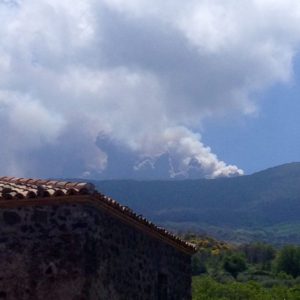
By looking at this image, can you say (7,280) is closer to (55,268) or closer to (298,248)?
(55,268)

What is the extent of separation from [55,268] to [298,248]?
50930mm

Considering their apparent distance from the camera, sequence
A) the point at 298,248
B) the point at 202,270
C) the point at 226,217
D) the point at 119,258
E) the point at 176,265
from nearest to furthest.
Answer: the point at 119,258
the point at 176,265
the point at 202,270
the point at 298,248
the point at 226,217

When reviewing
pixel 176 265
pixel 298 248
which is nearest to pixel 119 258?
pixel 176 265

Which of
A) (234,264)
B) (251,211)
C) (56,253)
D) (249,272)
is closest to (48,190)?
(56,253)

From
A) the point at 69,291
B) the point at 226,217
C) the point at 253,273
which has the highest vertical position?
the point at 226,217

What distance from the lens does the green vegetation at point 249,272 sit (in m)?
39.3

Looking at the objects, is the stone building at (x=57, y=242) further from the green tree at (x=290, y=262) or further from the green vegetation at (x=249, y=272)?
the green tree at (x=290, y=262)

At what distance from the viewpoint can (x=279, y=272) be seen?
56344mm

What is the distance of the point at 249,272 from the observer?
54438 mm

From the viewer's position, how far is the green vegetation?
39.3 meters

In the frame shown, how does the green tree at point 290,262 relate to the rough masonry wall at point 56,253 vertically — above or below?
above

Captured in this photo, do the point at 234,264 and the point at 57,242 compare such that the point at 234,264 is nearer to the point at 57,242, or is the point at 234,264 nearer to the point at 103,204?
the point at 103,204

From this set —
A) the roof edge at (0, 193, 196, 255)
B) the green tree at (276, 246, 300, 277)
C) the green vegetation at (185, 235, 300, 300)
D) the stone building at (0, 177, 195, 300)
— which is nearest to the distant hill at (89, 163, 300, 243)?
the green vegetation at (185, 235, 300, 300)

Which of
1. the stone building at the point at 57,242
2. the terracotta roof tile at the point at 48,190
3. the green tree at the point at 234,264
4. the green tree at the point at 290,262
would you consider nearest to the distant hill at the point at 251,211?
the green tree at the point at 290,262
